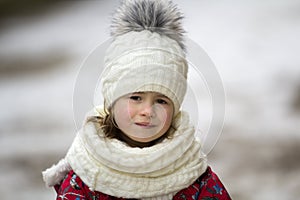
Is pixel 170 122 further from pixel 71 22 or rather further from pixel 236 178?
pixel 71 22

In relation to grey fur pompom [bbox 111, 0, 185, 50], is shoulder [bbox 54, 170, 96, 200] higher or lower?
lower

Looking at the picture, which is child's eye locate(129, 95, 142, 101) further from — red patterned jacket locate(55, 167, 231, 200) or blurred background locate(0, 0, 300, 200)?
blurred background locate(0, 0, 300, 200)

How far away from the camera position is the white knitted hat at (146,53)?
0.77 metres

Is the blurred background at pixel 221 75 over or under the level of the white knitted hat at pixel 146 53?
over

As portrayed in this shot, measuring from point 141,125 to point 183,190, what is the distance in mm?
127

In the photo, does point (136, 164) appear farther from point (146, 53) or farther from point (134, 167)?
point (146, 53)

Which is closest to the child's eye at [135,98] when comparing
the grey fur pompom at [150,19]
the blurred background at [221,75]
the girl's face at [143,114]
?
the girl's face at [143,114]

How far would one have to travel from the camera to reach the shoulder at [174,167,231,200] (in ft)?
2.73

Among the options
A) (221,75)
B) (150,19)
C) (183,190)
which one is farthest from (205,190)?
(221,75)

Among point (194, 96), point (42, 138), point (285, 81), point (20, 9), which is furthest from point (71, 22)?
point (194, 96)

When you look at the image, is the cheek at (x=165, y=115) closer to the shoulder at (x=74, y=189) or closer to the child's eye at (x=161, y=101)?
the child's eye at (x=161, y=101)

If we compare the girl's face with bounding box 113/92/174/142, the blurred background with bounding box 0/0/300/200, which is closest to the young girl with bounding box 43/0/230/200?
the girl's face with bounding box 113/92/174/142

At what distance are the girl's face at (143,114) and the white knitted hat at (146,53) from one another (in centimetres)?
1

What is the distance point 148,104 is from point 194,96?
3.7 inches
